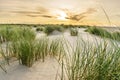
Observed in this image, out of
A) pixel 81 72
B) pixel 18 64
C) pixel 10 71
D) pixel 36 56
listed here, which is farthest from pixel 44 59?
pixel 81 72

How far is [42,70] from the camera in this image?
251 cm

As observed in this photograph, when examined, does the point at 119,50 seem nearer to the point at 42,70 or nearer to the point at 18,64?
the point at 42,70

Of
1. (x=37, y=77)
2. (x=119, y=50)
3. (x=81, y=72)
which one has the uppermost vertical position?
(x=119, y=50)

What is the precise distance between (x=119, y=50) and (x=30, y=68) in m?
1.04

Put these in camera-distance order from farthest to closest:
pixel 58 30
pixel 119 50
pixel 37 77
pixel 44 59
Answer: pixel 58 30 < pixel 44 59 < pixel 37 77 < pixel 119 50

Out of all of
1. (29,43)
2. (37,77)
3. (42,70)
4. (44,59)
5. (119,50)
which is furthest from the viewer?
→ (44,59)

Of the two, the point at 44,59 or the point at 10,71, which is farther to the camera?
the point at 44,59

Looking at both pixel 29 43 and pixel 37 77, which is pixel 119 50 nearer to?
pixel 37 77

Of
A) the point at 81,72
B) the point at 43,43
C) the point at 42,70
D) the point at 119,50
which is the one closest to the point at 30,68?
the point at 42,70

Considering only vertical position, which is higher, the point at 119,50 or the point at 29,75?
the point at 119,50

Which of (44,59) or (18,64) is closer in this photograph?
(18,64)

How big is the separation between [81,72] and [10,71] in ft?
2.64

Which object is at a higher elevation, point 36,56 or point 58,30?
point 36,56

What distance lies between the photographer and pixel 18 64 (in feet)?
8.56
